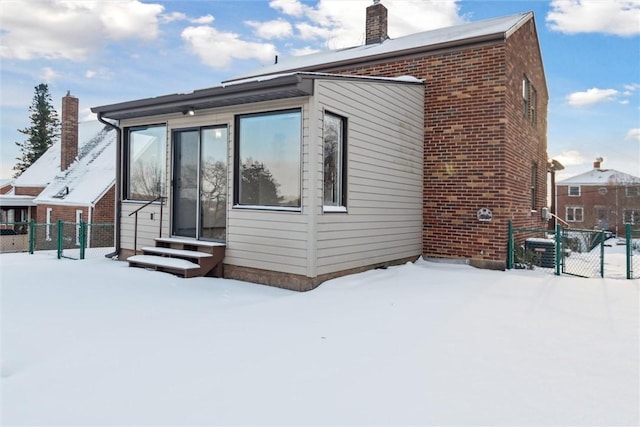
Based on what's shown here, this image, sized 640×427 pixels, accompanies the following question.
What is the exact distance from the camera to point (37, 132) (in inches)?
1561

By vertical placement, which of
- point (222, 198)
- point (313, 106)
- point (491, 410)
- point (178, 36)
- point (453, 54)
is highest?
point (178, 36)

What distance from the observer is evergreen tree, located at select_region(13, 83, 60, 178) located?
3947 cm

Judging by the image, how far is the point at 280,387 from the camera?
110 inches

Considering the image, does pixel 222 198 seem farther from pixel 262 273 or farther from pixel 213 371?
pixel 213 371

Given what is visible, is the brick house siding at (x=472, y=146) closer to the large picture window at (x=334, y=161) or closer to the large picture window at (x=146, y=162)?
the large picture window at (x=334, y=161)

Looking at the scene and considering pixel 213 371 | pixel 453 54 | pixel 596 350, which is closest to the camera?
pixel 213 371

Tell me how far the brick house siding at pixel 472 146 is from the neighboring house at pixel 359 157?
21mm

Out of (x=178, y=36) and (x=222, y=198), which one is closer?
(x=222, y=198)

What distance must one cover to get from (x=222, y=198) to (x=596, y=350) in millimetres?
5556

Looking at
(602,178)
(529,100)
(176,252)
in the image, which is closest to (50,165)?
(176,252)

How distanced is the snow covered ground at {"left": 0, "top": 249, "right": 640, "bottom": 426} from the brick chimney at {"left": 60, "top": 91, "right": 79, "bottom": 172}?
16113mm

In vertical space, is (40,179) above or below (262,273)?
above

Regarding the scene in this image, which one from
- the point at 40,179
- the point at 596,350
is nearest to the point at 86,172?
the point at 40,179

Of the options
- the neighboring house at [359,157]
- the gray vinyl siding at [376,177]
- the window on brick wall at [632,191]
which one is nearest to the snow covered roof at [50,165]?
the neighboring house at [359,157]
